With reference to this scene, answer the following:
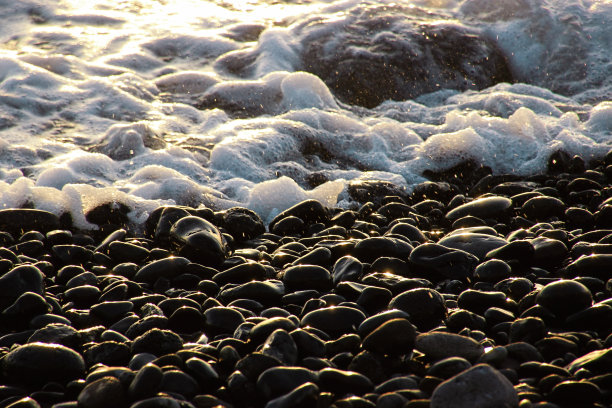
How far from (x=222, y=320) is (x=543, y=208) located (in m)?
2.33

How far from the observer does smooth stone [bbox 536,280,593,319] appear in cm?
208

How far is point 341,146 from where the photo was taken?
5.33m

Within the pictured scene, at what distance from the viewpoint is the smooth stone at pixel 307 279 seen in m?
2.56

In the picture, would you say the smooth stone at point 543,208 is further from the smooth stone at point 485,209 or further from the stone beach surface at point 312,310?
the smooth stone at point 485,209

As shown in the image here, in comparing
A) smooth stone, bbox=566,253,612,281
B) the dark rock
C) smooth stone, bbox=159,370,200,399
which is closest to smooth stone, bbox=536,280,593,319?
smooth stone, bbox=566,253,612,281

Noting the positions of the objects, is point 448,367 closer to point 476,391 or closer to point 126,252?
point 476,391

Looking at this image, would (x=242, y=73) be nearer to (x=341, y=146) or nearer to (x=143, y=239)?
(x=341, y=146)

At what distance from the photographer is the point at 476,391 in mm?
1468

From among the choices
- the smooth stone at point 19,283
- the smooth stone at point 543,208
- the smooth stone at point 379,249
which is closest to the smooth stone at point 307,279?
the smooth stone at point 379,249

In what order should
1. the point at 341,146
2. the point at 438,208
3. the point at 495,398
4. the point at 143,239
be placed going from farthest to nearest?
the point at 341,146, the point at 438,208, the point at 143,239, the point at 495,398

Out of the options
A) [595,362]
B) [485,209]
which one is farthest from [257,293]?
[485,209]

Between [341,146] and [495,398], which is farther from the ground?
[495,398]

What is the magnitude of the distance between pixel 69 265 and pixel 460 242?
6.75 feet

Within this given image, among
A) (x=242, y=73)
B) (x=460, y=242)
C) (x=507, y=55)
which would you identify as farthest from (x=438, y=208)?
(x=507, y=55)
